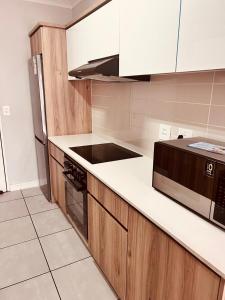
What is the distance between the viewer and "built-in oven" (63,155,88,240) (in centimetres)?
169

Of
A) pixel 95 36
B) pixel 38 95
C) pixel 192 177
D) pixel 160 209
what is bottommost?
pixel 160 209

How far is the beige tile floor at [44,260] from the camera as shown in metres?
1.54

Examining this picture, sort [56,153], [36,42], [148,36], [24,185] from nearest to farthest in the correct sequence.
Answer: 1. [148,36]
2. [56,153]
3. [36,42]
4. [24,185]

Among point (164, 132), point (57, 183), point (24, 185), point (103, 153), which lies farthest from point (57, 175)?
point (164, 132)

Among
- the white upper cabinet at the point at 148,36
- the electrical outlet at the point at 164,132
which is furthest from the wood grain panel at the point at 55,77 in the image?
the electrical outlet at the point at 164,132

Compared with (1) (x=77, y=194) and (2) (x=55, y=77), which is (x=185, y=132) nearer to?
(1) (x=77, y=194)

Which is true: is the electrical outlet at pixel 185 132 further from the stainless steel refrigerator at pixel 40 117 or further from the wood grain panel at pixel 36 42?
the wood grain panel at pixel 36 42

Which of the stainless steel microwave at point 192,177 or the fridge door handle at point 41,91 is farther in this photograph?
the fridge door handle at point 41,91

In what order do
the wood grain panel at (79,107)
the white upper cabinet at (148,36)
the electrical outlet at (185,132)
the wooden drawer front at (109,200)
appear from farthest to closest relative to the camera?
1. the wood grain panel at (79,107)
2. the electrical outlet at (185,132)
3. the wooden drawer front at (109,200)
4. the white upper cabinet at (148,36)

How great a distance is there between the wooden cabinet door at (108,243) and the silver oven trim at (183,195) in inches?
13.1

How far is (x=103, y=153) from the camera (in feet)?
6.37

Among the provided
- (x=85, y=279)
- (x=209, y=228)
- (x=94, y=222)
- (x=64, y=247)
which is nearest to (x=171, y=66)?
(x=209, y=228)

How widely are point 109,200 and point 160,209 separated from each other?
40 cm

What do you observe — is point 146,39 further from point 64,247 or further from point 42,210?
point 42,210
